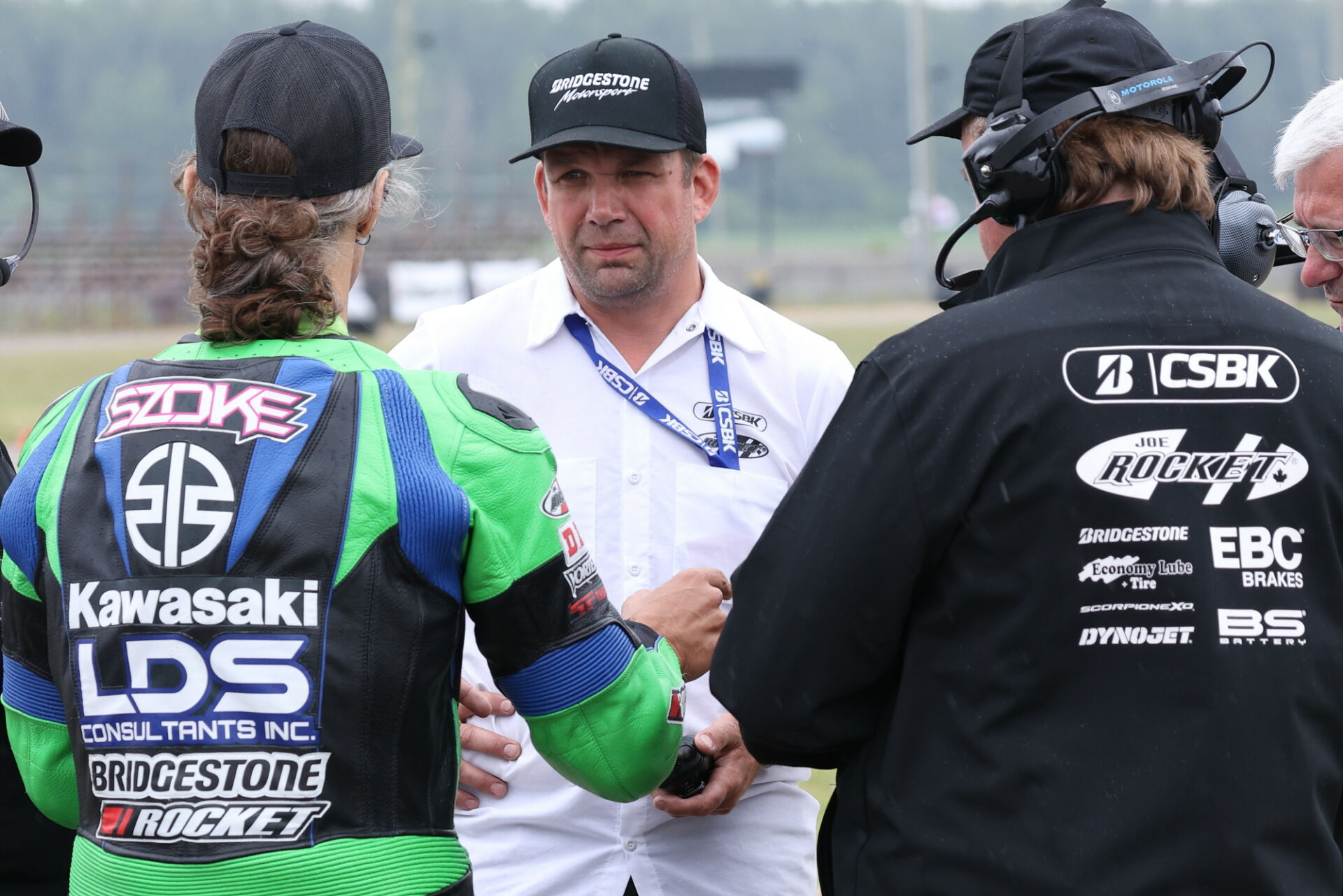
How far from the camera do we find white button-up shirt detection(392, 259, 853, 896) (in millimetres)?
2904

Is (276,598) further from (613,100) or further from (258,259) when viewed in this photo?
(613,100)

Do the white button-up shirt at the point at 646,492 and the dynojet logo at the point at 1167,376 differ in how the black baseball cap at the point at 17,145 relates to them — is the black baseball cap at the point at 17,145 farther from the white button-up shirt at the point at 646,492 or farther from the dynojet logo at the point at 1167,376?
the dynojet logo at the point at 1167,376

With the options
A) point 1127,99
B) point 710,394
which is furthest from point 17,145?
point 1127,99

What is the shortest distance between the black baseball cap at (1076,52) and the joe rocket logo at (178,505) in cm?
128

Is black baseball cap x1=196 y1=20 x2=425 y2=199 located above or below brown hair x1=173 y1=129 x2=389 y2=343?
above

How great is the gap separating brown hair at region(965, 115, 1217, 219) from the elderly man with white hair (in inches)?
42.9

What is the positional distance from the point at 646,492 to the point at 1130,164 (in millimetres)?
1318

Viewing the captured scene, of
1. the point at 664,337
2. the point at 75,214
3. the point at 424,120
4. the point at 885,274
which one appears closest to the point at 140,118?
the point at 424,120

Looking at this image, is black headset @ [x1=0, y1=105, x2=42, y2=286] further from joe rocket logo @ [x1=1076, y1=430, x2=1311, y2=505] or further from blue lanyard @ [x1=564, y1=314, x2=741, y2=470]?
joe rocket logo @ [x1=1076, y1=430, x2=1311, y2=505]

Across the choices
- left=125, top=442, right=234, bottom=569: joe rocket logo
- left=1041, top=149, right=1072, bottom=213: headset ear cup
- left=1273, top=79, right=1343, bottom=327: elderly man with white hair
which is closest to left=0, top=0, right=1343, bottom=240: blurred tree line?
left=1273, top=79, right=1343, bottom=327: elderly man with white hair

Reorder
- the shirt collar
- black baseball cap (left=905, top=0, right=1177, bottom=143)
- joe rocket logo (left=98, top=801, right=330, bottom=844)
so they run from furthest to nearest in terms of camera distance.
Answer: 1. the shirt collar
2. black baseball cap (left=905, top=0, right=1177, bottom=143)
3. joe rocket logo (left=98, top=801, right=330, bottom=844)

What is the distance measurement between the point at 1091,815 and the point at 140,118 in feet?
273

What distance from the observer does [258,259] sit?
1.97 m

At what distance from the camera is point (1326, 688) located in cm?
192
